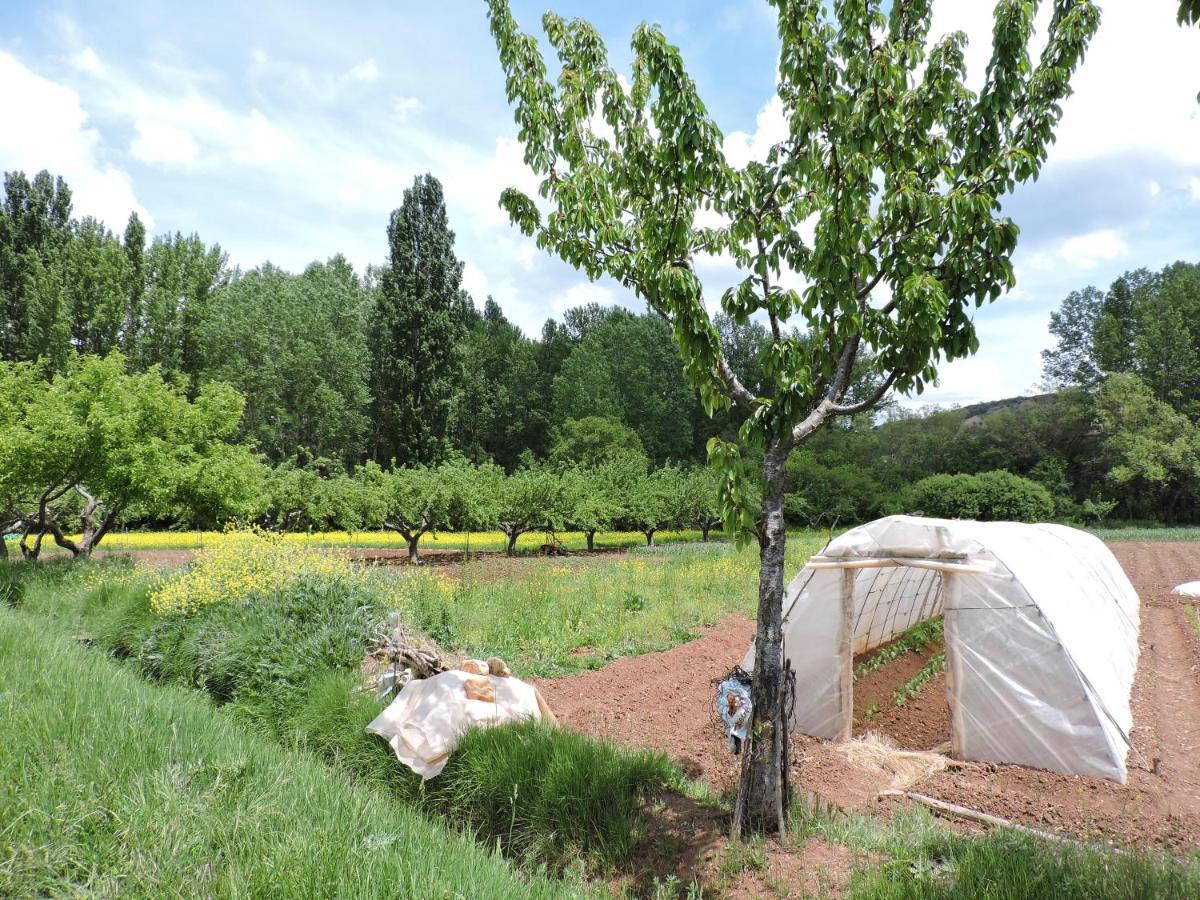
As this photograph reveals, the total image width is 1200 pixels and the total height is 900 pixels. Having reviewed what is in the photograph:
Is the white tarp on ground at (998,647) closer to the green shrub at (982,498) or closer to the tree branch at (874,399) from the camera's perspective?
the tree branch at (874,399)

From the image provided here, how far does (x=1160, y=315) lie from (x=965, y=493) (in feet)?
75.4

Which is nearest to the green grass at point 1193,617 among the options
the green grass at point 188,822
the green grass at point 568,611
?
the green grass at point 568,611

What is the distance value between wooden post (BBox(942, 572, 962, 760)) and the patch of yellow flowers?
268 inches

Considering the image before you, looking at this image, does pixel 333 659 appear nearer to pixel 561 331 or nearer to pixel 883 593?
pixel 883 593

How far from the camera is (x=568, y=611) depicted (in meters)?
11.3

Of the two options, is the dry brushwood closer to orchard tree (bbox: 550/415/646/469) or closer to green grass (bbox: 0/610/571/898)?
green grass (bbox: 0/610/571/898)

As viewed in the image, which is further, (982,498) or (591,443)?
(591,443)

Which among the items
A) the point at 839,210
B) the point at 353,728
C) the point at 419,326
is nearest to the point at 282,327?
the point at 419,326

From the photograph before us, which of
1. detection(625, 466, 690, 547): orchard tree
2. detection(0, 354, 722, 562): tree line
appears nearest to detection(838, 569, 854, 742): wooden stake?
detection(0, 354, 722, 562): tree line

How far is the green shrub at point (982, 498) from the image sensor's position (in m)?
35.6

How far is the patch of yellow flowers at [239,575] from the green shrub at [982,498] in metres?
33.5

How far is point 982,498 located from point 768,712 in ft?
120

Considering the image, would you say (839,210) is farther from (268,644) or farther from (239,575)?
(239,575)

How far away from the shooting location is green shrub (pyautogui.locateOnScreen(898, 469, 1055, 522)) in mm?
35625
